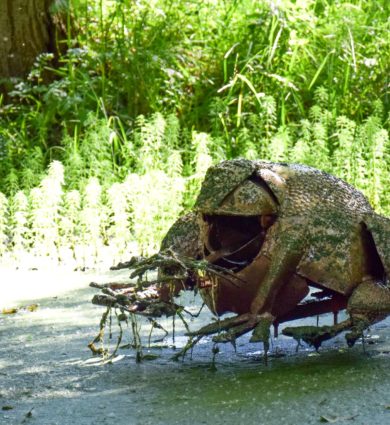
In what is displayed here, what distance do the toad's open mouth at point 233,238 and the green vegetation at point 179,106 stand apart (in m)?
2.66

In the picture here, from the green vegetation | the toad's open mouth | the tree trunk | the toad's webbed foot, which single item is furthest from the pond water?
the tree trunk

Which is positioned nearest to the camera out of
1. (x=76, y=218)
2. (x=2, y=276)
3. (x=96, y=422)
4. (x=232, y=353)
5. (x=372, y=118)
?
(x=96, y=422)

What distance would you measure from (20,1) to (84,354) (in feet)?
16.0

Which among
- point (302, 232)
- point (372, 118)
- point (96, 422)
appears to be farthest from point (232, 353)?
point (372, 118)

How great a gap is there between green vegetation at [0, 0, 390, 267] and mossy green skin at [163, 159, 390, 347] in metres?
2.73

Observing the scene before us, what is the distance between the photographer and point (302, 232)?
3082 millimetres

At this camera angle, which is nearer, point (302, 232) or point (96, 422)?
point (96, 422)

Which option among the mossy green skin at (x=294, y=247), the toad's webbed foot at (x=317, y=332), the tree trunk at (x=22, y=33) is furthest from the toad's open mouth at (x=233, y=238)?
the tree trunk at (x=22, y=33)

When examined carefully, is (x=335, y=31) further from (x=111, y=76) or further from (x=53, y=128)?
(x=53, y=128)

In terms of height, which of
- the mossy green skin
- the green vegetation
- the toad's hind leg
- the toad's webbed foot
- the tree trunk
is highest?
the tree trunk

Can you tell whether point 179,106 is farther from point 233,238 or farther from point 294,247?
point 294,247

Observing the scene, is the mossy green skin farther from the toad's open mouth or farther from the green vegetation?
the green vegetation

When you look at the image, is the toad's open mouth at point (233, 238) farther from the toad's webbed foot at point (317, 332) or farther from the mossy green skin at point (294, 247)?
the toad's webbed foot at point (317, 332)

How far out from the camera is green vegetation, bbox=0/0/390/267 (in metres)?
6.18
